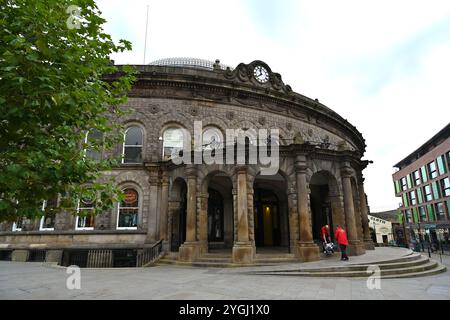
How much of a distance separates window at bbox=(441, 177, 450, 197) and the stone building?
2793cm

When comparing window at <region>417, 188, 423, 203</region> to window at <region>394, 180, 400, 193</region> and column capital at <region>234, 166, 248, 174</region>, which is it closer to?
window at <region>394, 180, 400, 193</region>

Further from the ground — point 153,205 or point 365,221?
point 153,205

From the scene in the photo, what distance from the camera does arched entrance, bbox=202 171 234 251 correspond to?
1652 cm

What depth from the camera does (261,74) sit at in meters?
19.8

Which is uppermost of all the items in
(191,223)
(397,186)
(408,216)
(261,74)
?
(261,74)

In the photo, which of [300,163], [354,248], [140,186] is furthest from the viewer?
[140,186]

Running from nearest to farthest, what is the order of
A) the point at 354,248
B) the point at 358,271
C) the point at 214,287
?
the point at 214,287, the point at 358,271, the point at 354,248

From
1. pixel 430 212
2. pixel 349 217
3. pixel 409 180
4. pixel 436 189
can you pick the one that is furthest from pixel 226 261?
pixel 409 180

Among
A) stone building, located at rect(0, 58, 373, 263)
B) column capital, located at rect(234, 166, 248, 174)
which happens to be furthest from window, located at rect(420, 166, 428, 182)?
column capital, located at rect(234, 166, 248, 174)

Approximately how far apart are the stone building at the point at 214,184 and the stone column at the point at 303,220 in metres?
0.05

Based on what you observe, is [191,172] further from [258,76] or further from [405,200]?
[405,200]

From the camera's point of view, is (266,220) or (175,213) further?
(266,220)

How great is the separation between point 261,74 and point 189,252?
13492 mm

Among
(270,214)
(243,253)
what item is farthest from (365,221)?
(243,253)
